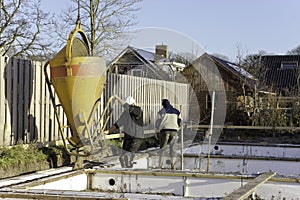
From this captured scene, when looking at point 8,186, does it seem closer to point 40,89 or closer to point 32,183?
point 32,183

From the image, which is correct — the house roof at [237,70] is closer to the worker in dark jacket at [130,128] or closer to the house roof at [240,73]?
the house roof at [240,73]

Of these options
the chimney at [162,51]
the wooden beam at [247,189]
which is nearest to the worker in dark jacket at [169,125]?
the wooden beam at [247,189]

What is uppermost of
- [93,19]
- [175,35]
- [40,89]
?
[93,19]

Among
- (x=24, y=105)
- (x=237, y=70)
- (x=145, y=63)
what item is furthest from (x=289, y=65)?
(x=24, y=105)

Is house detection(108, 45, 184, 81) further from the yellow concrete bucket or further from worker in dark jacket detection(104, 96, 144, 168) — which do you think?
the yellow concrete bucket

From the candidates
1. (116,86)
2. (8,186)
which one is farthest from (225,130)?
(8,186)

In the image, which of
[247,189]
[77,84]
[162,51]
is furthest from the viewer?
[162,51]

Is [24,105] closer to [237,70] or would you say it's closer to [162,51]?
[237,70]

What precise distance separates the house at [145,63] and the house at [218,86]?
1.37m

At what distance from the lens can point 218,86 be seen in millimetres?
34250

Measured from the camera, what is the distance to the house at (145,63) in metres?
32.0

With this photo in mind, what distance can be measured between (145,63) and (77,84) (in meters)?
24.9

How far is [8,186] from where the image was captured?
7133mm

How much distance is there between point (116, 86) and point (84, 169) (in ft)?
19.0
